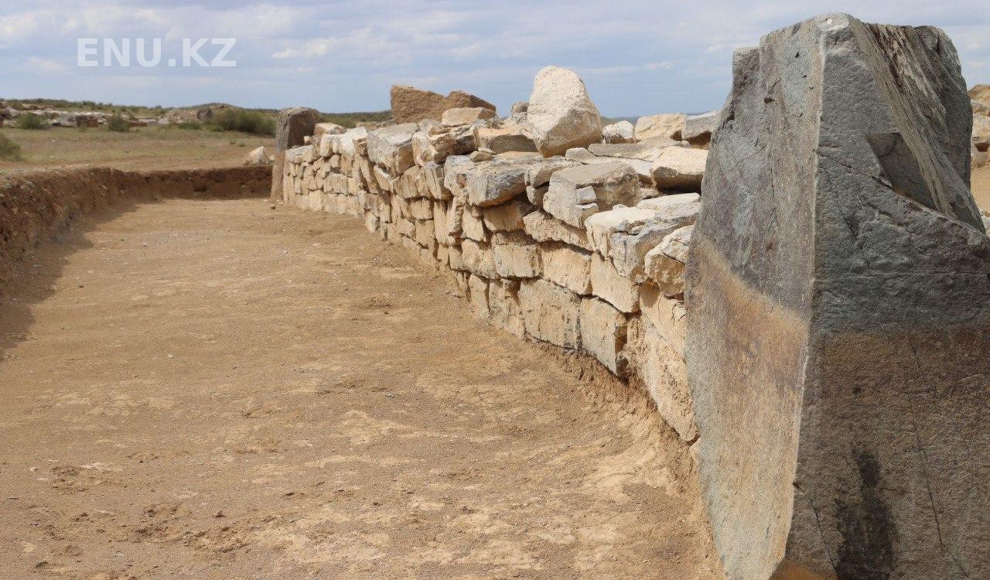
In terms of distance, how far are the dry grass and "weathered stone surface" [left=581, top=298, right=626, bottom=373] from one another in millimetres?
15594

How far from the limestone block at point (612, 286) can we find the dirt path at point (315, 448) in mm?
533

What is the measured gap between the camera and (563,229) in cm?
529

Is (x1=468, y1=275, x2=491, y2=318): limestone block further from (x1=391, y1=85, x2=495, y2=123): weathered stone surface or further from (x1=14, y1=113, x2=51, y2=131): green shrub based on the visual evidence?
(x1=14, y1=113, x2=51, y2=131): green shrub

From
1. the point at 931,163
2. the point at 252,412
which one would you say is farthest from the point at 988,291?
the point at 252,412

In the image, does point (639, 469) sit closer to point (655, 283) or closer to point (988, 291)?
point (655, 283)

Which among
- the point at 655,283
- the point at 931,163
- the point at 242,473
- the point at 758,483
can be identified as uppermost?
the point at 931,163

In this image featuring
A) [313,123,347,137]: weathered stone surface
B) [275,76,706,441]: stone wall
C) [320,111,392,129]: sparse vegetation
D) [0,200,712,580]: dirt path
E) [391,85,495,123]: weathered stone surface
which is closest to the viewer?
[0,200,712,580]: dirt path

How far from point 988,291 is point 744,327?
0.68m

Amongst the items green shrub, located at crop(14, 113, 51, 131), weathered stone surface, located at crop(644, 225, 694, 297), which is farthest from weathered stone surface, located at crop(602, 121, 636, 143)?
green shrub, located at crop(14, 113, 51, 131)

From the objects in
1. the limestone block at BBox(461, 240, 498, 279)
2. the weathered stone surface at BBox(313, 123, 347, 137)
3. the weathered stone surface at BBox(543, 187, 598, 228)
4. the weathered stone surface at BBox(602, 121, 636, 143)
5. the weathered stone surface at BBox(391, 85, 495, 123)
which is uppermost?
the weathered stone surface at BBox(391, 85, 495, 123)

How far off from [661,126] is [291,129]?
9983 mm

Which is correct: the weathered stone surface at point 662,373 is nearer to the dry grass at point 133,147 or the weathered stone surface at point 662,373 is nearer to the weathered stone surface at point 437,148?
the weathered stone surface at point 437,148

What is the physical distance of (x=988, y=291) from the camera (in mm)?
2352

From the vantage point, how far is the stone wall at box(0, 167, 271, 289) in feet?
31.7
